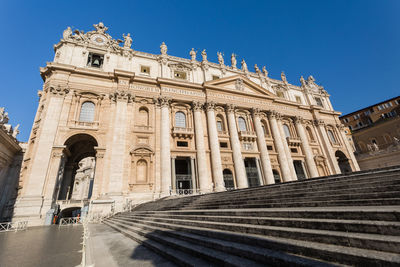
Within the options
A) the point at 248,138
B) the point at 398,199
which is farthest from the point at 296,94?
the point at 398,199

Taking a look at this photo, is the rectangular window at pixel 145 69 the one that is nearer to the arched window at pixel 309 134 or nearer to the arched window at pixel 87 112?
the arched window at pixel 87 112

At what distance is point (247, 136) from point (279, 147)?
15.7ft

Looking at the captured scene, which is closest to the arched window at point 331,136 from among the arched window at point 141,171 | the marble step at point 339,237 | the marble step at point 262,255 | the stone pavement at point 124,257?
the arched window at point 141,171

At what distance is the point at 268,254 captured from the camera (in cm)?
281

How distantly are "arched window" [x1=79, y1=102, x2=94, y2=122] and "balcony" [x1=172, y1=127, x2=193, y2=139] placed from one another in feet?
28.4

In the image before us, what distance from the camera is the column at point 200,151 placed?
17903 millimetres

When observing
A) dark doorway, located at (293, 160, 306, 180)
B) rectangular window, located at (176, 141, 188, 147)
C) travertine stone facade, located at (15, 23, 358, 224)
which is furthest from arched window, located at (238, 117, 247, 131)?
dark doorway, located at (293, 160, 306, 180)

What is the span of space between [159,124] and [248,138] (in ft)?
36.6

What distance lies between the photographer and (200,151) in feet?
62.9

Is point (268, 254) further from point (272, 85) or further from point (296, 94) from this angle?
point (296, 94)

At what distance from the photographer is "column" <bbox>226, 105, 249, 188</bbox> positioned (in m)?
19.3

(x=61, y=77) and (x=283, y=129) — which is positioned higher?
(x=61, y=77)

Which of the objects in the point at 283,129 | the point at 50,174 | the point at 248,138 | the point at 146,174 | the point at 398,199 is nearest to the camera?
the point at 398,199

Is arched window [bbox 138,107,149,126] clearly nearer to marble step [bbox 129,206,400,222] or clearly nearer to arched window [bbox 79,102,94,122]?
arched window [bbox 79,102,94,122]
